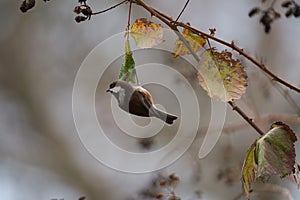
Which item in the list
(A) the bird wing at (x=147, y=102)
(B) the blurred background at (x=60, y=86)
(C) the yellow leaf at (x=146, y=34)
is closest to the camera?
(A) the bird wing at (x=147, y=102)

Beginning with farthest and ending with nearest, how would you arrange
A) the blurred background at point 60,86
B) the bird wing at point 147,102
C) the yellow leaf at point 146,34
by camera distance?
the blurred background at point 60,86
the yellow leaf at point 146,34
the bird wing at point 147,102

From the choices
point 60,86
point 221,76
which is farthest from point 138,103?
point 60,86

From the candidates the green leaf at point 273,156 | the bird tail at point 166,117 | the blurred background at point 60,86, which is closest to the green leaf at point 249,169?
the green leaf at point 273,156

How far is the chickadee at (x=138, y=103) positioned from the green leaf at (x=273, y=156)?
0.12 m

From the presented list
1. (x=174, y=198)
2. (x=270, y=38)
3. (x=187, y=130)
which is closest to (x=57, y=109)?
(x=270, y=38)

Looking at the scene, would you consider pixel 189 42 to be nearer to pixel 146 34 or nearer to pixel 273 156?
pixel 146 34

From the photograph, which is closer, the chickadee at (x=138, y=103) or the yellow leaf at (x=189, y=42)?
the chickadee at (x=138, y=103)

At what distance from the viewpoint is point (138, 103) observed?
0.65m

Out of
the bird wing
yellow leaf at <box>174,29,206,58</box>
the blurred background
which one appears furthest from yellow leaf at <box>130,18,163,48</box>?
the blurred background

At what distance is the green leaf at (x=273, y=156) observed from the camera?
654 mm

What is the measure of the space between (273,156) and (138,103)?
0.60ft

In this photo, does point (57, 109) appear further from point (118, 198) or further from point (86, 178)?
point (118, 198)

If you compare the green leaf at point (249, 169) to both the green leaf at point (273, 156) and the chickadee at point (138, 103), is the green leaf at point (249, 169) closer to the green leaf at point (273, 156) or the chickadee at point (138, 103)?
the green leaf at point (273, 156)

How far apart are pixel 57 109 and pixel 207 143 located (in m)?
2.35
